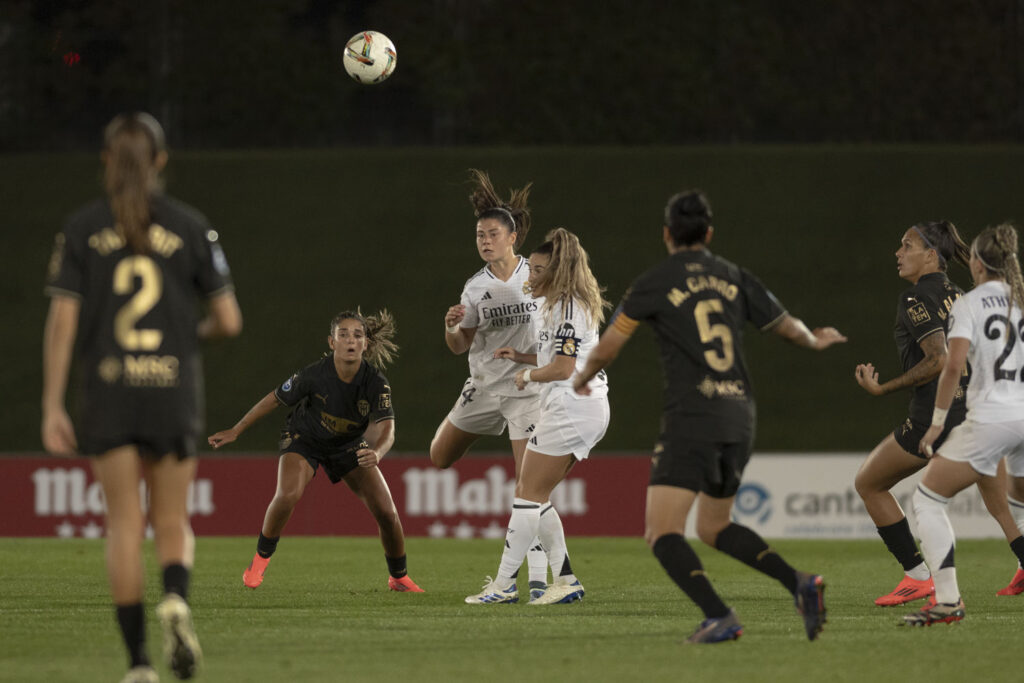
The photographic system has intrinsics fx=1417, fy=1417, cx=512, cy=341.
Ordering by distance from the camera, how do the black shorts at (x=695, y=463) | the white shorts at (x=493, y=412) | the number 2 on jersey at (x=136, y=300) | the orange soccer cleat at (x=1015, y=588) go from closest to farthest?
the number 2 on jersey at (x=136, y=300), the black shorts at (x=695, y=463), the white shorts at (x=493, y=412), the orange soccer cleat at (x=1015, y=588)

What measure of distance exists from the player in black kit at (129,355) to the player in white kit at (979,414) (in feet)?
12.7

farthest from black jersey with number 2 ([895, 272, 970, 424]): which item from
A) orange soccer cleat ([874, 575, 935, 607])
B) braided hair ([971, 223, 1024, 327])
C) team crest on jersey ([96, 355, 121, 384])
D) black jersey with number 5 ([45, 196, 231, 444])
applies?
team crest on jersey ([96, 355, 121, 384])

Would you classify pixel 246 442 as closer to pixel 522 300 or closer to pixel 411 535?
pixel 411 535

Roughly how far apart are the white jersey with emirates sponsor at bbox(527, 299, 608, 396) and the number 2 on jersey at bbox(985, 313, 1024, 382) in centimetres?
212

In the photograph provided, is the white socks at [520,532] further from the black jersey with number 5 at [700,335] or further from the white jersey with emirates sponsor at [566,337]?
the black jersey with number 5 at [700,335]

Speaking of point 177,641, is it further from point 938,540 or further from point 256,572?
point 256,572

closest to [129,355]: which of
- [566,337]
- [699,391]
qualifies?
[699,391]

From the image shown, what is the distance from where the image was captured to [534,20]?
26.1m

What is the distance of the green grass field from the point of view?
561cm

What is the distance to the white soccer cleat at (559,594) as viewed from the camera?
337 inches

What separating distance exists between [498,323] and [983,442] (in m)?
3.26

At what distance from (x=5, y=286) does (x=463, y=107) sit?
8.73m

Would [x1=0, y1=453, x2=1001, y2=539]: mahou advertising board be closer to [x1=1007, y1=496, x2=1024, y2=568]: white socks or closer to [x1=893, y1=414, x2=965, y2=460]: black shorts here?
[x1=1007, y1=496, x2=1024, y2=568]: white socks

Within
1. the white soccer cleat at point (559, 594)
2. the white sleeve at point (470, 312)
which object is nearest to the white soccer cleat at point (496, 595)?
the white soccer cleat at point (559, 594)
